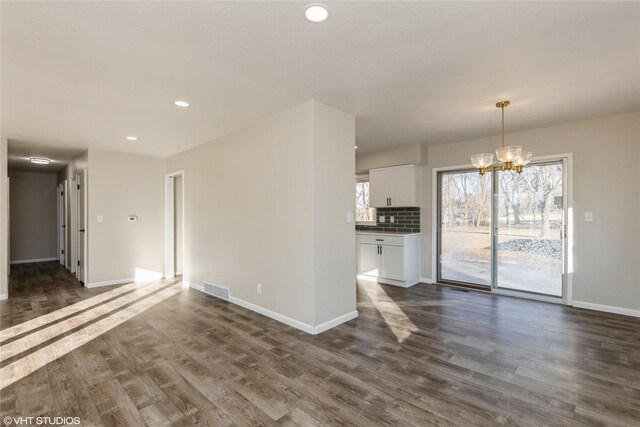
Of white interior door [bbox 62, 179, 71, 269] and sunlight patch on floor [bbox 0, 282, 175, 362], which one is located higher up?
white interior door [bbox 62, 179, 71, 269]

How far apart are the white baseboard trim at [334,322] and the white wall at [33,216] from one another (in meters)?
9.00

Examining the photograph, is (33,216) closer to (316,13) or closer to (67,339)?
(67,339)

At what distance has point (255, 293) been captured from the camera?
407 cm

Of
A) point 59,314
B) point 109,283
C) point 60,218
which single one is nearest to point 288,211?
point 59,314

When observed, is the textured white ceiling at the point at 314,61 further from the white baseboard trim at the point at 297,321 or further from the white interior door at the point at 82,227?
the white baseboard trim at the point at 297,321

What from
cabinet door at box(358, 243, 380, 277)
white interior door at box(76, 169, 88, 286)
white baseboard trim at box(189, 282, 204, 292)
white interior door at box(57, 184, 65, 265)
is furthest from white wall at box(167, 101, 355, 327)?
white interior door at box(57, 184, 65, 265)

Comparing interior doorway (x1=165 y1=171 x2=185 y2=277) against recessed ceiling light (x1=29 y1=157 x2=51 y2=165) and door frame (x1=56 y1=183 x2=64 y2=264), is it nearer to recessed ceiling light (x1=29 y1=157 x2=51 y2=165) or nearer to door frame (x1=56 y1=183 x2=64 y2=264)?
recessed ceiling light (x1=29 y1=157 x2=51 y2=165)

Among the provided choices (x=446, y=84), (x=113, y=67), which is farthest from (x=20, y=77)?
(x=446, y=84)

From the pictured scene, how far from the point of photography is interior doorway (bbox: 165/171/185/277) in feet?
20.6

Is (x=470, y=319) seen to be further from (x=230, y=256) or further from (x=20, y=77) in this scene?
(x=20, y=77)

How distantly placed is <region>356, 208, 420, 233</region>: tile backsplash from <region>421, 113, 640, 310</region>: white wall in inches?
84.3

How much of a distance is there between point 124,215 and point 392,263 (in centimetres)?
495

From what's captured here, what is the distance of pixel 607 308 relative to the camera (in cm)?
396

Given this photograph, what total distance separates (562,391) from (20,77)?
16.2 ft
